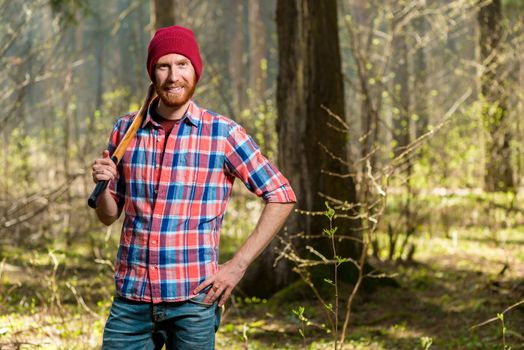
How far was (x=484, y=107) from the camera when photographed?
9.77 m

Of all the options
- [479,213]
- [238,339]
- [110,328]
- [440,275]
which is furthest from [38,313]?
[479,213]

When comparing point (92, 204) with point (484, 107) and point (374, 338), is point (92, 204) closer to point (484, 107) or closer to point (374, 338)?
point (374, 338)

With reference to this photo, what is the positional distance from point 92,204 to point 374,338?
398 centimetres

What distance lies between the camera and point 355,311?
7.34 metres

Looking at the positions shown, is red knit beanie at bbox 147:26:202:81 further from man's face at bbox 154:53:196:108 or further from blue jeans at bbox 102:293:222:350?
blue jeans at bbox 102:293:222:350

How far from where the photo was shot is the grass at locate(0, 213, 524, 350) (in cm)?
604

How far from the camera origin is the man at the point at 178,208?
2957 mm

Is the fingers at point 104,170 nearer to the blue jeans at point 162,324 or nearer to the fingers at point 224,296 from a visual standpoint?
the blue jeans at point 162,324

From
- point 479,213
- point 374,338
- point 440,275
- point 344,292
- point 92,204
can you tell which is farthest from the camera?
point 479,213

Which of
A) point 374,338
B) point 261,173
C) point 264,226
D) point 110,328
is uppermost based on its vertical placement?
point 261,173

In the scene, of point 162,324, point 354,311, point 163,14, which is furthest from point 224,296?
point 163,14

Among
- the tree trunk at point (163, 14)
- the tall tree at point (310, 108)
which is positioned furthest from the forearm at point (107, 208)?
the tree trunk at point (163, 14)

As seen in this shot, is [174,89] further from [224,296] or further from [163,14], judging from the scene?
[163,14]

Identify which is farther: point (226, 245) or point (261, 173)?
point (226, 245)
